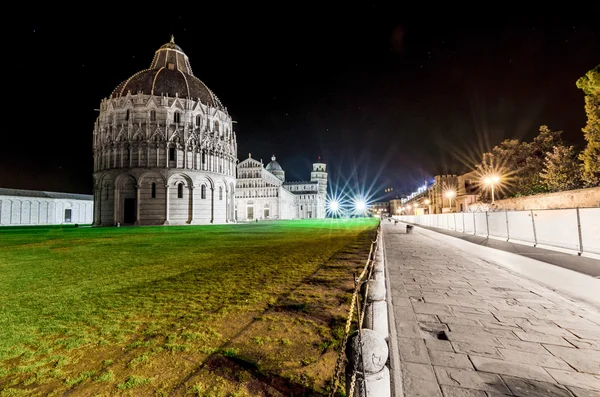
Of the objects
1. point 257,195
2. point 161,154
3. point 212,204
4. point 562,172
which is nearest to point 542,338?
point 562,172

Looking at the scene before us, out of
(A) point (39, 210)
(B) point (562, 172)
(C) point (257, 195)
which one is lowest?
(A) point (39, 210)

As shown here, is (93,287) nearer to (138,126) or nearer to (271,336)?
(271,336)

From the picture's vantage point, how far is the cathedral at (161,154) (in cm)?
3847

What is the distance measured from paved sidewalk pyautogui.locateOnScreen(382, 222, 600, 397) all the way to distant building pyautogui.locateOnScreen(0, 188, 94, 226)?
3251 inches

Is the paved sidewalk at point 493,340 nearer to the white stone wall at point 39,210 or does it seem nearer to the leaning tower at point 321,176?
the white stone wall at point 39,210

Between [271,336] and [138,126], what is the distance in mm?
43430

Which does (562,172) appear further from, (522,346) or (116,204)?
(116,204)

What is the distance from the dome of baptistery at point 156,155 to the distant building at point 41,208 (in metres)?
35.3

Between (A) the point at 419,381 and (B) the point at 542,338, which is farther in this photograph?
(B) the point at 542,338

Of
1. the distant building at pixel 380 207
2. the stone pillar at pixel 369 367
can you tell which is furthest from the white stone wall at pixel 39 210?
the distant building at pixel 380 207

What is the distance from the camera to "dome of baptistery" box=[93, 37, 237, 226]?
126ft

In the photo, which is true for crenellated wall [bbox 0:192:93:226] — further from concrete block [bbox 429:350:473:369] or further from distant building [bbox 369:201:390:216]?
distant building [bbox 369:201:390:216]

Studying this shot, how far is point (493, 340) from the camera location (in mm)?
3660

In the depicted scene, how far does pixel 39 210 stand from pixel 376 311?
3412 inches
